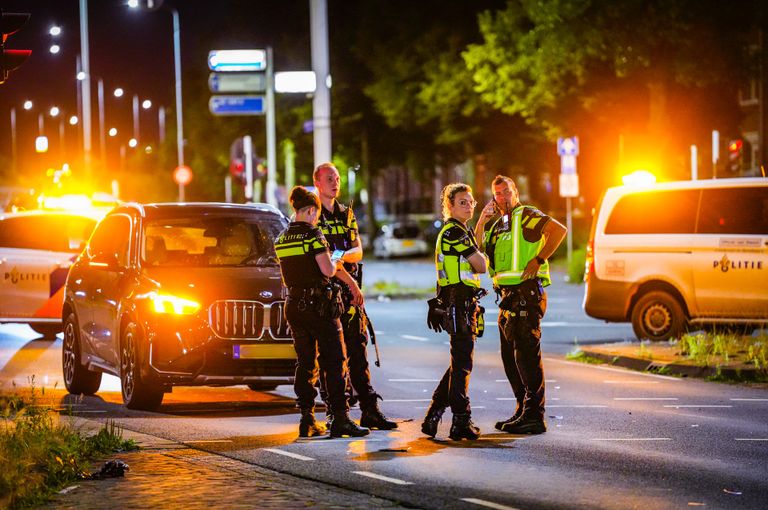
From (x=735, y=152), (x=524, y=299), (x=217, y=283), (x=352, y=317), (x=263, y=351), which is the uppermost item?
(x=735, y=152)

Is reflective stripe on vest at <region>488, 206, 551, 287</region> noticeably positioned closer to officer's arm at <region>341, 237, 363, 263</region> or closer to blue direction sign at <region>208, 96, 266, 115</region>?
officer's arm at <region>341, 237, 363, 263</region>

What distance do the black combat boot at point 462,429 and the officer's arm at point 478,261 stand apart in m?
1.01

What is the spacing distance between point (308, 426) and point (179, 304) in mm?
1926

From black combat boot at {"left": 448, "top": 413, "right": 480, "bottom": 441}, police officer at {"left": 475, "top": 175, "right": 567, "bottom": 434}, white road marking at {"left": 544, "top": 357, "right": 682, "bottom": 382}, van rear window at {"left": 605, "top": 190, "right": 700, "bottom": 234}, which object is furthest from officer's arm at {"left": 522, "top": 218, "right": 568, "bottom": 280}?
van rear window at {"left": 605, "top": 190, "right": 700, "bottom": 234}

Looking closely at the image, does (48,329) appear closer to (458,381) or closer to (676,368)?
(676,368)

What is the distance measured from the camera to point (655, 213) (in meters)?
18.2

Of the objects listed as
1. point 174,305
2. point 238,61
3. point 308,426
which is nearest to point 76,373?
point 174,305

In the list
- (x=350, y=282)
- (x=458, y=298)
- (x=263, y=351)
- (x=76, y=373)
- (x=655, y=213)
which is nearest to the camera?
(x=458, y=298)

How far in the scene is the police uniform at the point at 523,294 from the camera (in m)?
11.0

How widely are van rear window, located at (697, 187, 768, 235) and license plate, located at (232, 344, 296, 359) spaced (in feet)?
23.6

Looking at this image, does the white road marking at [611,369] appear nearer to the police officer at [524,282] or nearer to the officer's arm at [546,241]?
the police officer at [524,282]

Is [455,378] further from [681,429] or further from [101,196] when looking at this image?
[101,196]

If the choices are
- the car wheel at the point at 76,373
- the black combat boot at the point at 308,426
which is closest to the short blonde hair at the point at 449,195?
the black combat boot at the point at 308,426

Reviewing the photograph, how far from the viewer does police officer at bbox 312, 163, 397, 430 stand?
36.3 feet
